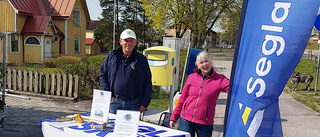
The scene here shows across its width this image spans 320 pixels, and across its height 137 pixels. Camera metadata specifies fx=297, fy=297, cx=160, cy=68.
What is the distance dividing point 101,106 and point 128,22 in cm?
4576

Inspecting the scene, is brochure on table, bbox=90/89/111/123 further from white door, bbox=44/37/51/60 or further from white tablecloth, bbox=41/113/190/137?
white door, bbox=44/37/51/60

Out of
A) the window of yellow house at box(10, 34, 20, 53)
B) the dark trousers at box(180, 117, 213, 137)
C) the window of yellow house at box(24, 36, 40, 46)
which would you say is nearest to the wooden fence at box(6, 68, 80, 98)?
the dark trousers at box(180, 117, 213, 137)

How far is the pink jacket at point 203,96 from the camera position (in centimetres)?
353

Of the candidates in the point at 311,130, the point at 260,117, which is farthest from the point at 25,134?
the point at 311,130

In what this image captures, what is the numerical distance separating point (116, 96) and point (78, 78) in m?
5.92

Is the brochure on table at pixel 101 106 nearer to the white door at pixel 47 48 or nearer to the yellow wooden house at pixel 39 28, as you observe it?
the yellow wooden house at pixel 39 28

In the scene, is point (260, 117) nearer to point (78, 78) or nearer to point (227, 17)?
point (78, 78)

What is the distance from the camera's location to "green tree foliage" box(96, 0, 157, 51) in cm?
4659

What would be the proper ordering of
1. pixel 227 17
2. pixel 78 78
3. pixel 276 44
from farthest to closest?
pixel 227 17 < pixel 78 78 < pixel 276 44

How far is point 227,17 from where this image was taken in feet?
114

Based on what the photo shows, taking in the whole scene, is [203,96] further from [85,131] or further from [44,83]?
[44,83]

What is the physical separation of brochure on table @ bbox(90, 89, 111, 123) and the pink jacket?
39.1 inches

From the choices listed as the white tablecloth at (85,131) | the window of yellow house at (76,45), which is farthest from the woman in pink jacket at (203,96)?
the window of yellow house at (76,45)

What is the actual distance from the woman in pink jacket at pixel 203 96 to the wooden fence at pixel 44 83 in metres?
6.61
